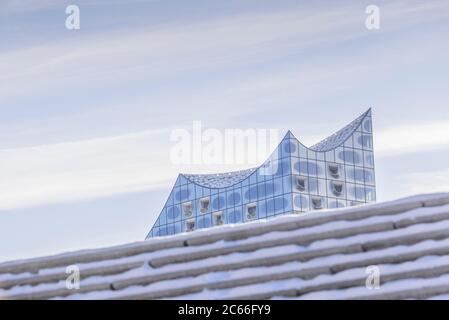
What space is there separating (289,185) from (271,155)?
799 cm

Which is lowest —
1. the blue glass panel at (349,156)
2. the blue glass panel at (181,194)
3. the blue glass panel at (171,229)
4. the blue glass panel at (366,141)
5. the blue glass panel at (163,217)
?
the blue glass panel at (171,229)

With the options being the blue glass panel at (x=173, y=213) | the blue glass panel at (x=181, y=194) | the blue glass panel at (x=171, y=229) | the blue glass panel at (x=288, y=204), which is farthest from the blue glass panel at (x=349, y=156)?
the blue glass panel at (x=171, y=229)

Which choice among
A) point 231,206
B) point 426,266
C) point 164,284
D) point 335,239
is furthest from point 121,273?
point 231,206

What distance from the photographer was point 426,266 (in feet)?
33.5

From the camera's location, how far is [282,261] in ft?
36.8

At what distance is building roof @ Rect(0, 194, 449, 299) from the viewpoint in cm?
1042

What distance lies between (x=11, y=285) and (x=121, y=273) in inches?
55.0

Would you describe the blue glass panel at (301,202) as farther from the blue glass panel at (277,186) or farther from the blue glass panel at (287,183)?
the blue glass panel at (277,186)

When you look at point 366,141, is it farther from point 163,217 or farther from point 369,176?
point 163,217

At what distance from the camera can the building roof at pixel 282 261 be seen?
34.2ft

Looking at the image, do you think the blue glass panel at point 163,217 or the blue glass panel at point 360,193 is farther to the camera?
the blue glass panel at point 163,217

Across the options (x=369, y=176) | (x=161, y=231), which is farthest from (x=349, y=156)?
(x=161, y=231)
